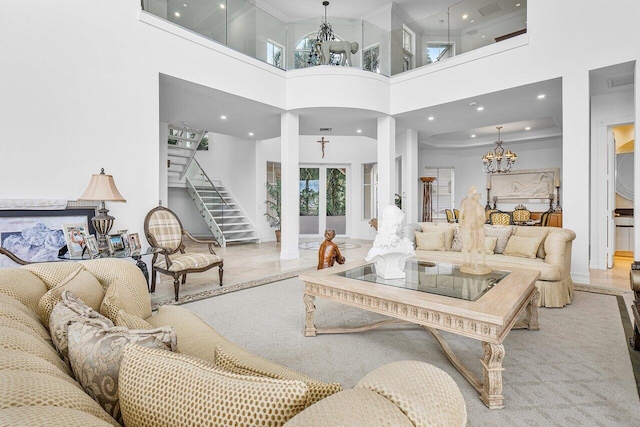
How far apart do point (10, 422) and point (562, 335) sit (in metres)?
3.35

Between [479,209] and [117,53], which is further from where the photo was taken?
[117,53]

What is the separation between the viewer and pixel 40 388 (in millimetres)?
532

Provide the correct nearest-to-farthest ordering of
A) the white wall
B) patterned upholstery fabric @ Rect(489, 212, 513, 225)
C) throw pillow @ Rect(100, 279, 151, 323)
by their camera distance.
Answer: throw pillow @ Rect(100, 279, 151, 323) < patterned upholstery fabric @ Rect(489, 212, 513, 225) < the white wall

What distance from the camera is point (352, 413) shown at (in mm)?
517

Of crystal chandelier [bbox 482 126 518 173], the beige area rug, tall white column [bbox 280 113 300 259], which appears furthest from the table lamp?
crystal chandelier [bbox 482 126 518 173]

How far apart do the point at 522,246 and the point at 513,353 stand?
200 cm

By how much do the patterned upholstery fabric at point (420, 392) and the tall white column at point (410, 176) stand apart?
283 inches

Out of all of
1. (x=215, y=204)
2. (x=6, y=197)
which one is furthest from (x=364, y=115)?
(x=6, y=197)

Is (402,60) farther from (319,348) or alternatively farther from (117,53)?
(319,348)

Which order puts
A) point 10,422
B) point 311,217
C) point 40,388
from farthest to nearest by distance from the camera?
point 311,217
point 40,388
point 10,422

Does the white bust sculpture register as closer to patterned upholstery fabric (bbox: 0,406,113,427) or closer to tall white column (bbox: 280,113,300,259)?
patterned upholstery fabric (bbox: 0,406,113,427)

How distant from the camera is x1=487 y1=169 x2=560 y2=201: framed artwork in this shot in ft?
29.4

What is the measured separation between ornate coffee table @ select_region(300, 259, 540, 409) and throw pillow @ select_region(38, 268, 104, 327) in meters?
1.49

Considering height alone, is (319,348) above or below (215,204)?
below
